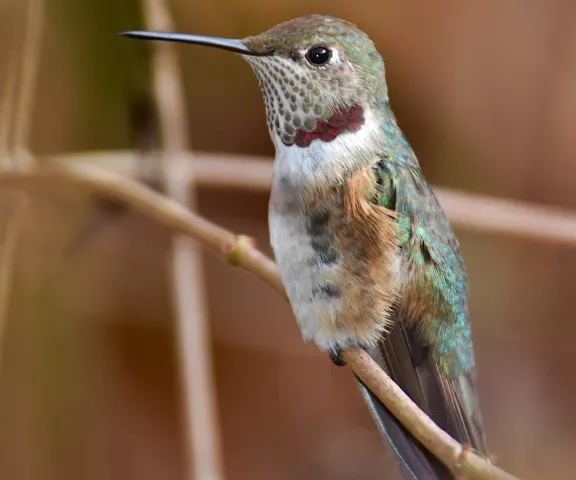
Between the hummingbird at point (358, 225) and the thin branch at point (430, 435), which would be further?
the hummingbird at point (358, 225)

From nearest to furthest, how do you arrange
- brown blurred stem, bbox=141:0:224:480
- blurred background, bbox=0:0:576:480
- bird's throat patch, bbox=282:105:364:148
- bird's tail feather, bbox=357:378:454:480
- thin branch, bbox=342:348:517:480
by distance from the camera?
1. thin branch, bbox=342:348:517:480
2. bird's tail feather, bbox=357:378:454:480
3. bird's throat patch, bbox=282:105:364:148
4. brown blurred stem, bbox=141:0:224:480
5. blurred background, bbox=0:0:576:480

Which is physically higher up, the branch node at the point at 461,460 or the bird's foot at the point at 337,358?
the branch node at the point at 461,460

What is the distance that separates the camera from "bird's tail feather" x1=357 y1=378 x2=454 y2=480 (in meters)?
0.77

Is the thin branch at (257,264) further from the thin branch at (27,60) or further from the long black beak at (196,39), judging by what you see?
the long black beak at (196,39)

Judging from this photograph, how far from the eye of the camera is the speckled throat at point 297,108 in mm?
825

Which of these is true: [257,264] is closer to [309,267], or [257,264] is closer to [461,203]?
[309,267]

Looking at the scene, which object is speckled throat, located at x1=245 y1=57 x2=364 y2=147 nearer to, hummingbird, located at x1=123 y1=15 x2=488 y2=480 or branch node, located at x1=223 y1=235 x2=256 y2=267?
hummingbird, located at x1=123 y1=15 x2=488 y2=480

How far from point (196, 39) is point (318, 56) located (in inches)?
7.2

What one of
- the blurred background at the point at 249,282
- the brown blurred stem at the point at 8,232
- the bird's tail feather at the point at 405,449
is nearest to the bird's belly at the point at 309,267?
the bird's tail feather at the point at 405,449

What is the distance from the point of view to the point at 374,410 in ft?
2.58

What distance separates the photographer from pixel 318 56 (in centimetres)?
83

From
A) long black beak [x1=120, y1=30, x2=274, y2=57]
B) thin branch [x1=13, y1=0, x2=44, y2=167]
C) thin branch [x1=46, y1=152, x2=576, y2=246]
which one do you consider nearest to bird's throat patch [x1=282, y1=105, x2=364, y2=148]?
long black beak [x1=120, y1=30, x2=274, y2=57]

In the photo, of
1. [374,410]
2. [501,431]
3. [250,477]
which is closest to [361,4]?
[374,410]

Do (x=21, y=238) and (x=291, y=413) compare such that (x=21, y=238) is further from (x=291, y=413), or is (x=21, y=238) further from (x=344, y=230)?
(x=344, y=230)
